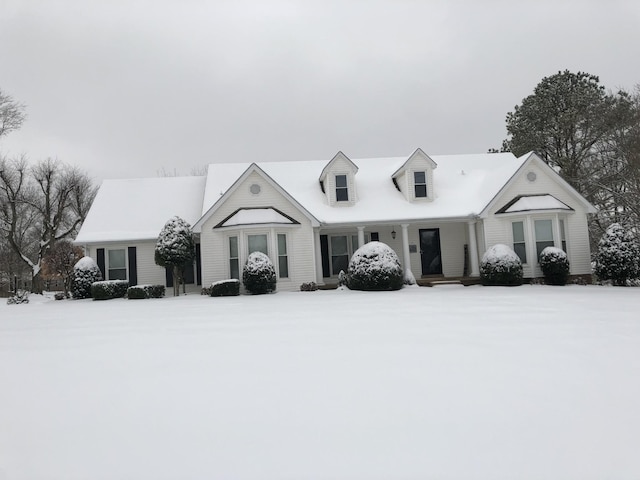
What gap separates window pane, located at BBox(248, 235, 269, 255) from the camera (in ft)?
63.3

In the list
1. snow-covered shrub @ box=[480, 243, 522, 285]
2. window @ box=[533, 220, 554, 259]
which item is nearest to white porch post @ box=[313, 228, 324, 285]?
snow-covered shrub @ box=[480, 243, 522, 285]

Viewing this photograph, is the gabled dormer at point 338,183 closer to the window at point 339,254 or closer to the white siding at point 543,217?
the window at point 339,254

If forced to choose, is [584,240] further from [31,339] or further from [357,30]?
[31,339]

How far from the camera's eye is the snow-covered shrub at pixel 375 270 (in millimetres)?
17266

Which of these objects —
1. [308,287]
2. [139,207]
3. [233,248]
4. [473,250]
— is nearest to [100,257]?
[139,207]

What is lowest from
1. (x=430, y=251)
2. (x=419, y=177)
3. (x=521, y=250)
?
(x=521, y=250)

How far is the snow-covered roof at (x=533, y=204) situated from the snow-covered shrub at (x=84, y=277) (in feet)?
58.3

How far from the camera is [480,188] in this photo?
22500 millimetres

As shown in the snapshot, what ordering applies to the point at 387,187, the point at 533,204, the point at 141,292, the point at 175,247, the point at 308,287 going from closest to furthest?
the point at 141,292 < the point at 175,247 < the point at 308,287 < the point at 533,204 < the point at 387,187

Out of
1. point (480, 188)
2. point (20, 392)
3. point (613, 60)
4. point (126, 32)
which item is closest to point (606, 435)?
point (20, 392)

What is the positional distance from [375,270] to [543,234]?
8093 millimetres

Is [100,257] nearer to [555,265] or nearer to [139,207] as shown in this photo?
[139,207]

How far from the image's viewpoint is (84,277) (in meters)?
19.6

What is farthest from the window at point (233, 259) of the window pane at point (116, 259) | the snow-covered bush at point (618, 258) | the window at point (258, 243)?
the snow-covered bush at point (618, 258)
